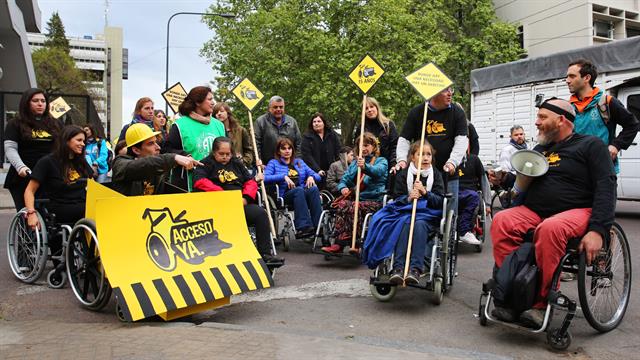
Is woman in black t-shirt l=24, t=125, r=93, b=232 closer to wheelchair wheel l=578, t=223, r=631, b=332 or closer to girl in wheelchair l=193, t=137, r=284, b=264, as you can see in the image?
girl in wheelchair l=193, t=137, r=284, b=264

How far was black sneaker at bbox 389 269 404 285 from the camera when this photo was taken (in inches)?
181

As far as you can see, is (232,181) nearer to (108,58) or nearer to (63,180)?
(63,180)

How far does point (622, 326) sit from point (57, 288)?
5.00m

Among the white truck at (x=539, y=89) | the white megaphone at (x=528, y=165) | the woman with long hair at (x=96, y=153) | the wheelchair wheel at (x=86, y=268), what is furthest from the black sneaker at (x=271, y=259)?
the white truck at (x=539, y=89)

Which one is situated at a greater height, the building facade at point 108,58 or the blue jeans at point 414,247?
the building facade at point 108,58

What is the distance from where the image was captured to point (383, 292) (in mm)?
4953

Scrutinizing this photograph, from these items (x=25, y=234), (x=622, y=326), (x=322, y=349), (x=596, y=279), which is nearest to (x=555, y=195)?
(x=596, y=279)

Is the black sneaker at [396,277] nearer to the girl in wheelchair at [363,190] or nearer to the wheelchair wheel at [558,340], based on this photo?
the wheelchair wheel at [558,340]

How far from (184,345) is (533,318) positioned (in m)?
2.27

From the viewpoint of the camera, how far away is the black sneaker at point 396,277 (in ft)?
15.1

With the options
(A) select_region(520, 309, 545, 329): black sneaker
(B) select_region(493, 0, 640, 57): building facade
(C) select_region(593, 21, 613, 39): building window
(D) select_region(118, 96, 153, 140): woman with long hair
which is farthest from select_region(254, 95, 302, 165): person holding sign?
(C) select_region(593, 21, 613, 39): building window

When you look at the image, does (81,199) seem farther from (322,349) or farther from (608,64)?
(608,64)

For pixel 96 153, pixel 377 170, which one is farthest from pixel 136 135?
pixel 96 153

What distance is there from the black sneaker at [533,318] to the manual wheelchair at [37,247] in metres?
3.91
